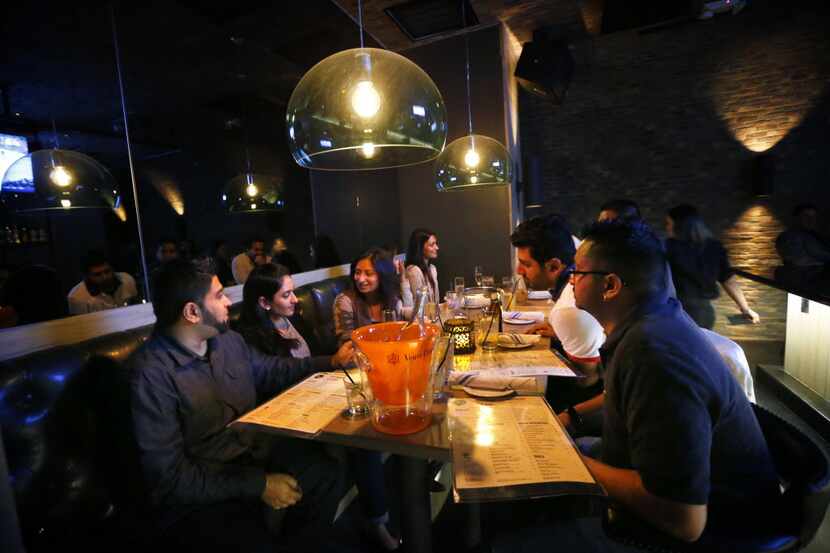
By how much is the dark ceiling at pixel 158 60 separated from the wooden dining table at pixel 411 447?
2.67 m

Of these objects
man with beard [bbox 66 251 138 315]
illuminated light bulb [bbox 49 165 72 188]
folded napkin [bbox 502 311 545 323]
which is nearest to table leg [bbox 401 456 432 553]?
folded napkin [bbox 502 311 545 323]

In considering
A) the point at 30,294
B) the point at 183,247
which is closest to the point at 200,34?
the point at 183,247

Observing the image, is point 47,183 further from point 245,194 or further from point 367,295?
point 367,295

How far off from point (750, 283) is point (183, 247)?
6.81 meters

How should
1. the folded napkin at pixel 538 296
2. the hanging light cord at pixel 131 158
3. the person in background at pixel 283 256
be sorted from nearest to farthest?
the hanging light cord at pixel 131 158
the folded napkin at pixel 538 296
the person in background at pixel 283 256

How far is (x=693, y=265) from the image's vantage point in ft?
11.9

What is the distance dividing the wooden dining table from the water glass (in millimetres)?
26

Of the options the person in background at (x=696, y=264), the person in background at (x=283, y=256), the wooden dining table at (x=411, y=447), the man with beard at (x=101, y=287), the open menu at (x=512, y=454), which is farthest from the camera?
the person in background at (x=283, y=256)

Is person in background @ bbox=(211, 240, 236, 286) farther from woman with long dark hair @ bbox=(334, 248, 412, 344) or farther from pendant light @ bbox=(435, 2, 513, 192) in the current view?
pendant light @ bbox=(435, 2, 513, 192)

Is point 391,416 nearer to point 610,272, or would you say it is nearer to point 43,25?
point 610,272

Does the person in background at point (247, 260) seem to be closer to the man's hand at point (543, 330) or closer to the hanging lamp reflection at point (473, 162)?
the hanging lamp reflection at point (473, 162)

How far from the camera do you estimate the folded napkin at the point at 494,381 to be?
4.37ft

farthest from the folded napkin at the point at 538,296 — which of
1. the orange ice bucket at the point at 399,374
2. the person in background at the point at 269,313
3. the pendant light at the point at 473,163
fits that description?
the orange ice bucket at the point at 399,374

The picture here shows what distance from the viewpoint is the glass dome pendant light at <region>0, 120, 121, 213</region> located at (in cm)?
210
